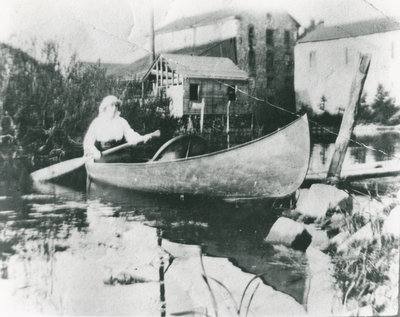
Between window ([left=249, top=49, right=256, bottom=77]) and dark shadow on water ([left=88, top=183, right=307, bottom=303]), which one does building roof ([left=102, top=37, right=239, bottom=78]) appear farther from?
dark shadow on water ([left=88, top=183, right=307, bottom=303])

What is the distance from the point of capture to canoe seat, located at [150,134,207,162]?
1.73 metres

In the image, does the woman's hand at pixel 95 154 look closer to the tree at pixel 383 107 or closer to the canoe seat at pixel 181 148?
the canoe seat at pixel 181 148

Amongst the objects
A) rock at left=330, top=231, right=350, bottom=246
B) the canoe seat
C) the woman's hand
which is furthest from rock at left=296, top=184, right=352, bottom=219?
the woman's hand

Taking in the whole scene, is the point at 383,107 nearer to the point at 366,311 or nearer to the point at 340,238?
the point at 340,238

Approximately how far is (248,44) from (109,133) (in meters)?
0.67

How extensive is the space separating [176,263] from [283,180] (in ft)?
Answer: 1.78

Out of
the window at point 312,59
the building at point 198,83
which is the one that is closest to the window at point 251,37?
the building at point 198,83

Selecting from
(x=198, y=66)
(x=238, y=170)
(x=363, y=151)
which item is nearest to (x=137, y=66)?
(x=198, y=66)

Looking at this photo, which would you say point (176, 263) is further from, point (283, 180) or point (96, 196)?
point (283, 180)

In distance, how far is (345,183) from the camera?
182cm

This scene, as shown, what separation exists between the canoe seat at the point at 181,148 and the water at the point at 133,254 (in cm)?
17

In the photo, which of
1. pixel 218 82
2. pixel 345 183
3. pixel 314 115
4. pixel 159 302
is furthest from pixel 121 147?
pixel 345 183

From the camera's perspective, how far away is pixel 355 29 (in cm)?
178

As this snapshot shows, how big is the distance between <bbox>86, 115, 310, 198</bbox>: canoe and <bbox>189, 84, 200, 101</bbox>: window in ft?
0.76
